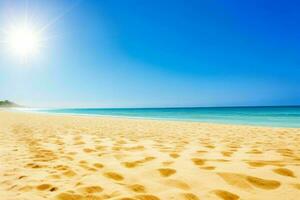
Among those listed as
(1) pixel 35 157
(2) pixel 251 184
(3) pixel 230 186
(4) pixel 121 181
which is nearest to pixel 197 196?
(3) pixel 230 186

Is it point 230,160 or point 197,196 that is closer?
point 197,196

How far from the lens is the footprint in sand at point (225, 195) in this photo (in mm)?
1977

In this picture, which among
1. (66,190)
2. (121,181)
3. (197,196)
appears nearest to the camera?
(197,196)

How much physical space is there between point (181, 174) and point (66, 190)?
4.87ft

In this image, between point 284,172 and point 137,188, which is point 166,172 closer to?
point 137,188

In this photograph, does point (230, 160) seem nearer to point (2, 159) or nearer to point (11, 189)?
point (11, 189)

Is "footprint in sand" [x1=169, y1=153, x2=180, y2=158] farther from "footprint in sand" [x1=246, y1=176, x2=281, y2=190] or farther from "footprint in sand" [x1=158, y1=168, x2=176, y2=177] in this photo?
"footprint in sand" [x1=246, y1=176, x2=281, y2=190]

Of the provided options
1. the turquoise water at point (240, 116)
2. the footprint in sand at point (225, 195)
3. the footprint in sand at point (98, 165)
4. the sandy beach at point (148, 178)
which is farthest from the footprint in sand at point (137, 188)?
the turquoise water at point (240, 116)

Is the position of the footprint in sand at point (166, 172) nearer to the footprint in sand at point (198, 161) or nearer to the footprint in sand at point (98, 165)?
the footprint in sand at point (198, 161)

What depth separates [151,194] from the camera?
2098 mm

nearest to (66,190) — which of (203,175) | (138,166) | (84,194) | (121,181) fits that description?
(84,194)

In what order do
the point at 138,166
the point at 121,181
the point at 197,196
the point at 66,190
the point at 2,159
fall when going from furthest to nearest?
the point at 2,159 → the point at 138,166 → the point at 121,181 → the point at 66,190 → the point at 197,196

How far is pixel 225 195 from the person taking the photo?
2.04 m

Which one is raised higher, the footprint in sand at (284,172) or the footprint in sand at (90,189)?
the footprint in sand at (284,172)
